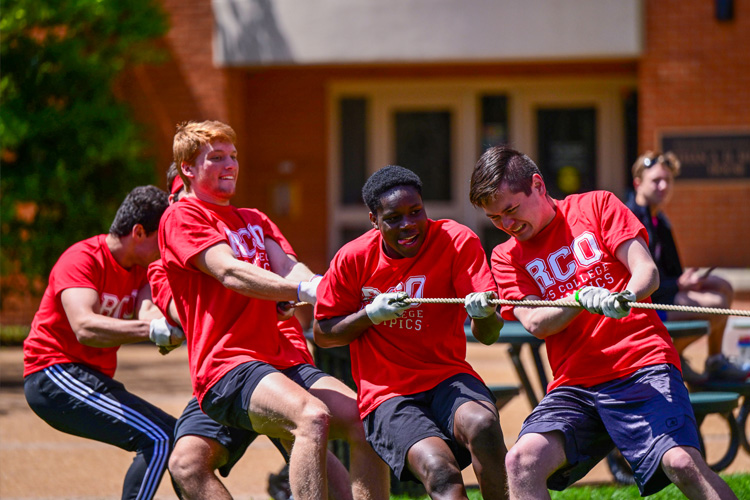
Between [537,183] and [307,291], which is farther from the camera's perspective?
[307,291]

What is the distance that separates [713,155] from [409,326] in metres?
8.38

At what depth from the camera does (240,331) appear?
166 inches

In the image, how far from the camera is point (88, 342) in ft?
15.0

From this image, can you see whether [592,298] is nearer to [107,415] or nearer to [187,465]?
[187,465]

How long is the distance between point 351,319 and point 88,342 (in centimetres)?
138

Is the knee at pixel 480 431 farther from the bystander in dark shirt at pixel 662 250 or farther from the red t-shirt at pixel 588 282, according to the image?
the bystander in dark shirt at pixel 662 250

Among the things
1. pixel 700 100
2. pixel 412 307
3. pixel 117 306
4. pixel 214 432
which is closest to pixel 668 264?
pixel 412 307

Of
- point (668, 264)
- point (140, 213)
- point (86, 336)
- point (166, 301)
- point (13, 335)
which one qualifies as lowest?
point (13, 335)

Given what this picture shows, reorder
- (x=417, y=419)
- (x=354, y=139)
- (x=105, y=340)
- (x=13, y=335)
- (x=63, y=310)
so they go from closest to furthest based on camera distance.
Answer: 1. (x=417, y=419)
2. (x=105, y=340)
3. (x=63, y=310)
4. (x=13, y=335)
5. (x=354, y=139)

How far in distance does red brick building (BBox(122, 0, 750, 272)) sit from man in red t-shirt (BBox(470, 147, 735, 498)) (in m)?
7.79

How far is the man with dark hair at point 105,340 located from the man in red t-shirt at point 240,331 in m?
0.34

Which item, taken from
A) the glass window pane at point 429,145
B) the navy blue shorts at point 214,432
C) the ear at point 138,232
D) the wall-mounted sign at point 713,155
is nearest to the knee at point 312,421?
the navy blue shorts at point 214,432

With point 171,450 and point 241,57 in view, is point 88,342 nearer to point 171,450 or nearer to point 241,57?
point 171,450

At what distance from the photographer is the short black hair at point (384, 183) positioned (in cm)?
398
